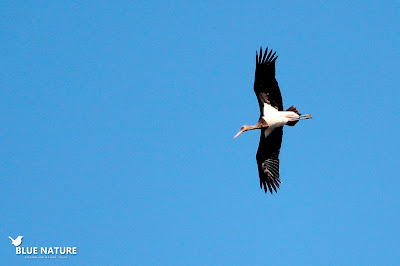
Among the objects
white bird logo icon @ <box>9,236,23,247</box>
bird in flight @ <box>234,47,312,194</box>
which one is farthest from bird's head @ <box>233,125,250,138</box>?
white bird logo icon @ <box>9,236,23,247</box>

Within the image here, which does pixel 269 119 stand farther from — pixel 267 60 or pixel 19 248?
pixel 19 248

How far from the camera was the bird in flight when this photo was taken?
4206 cm

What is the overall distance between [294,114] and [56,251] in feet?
40.7

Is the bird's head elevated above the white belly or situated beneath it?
elevated above

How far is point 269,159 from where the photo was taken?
44.6m

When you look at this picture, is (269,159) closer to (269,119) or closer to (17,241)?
(269,119)

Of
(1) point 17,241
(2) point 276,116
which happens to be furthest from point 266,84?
(1) point 17,241

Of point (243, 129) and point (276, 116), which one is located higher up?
point (243, 129)

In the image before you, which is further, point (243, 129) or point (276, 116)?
point (243, 129)

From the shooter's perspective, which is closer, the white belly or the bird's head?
the white belly

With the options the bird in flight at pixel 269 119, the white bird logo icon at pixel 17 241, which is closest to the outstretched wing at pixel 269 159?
the bird in flight at pixel 269 119

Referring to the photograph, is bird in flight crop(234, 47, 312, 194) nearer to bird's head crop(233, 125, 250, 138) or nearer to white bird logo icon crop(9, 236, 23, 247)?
bird's head crop(233, 125, 250, 138)

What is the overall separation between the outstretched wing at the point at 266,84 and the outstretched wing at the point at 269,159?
1.46 meters

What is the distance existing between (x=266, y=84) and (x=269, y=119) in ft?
5.34
